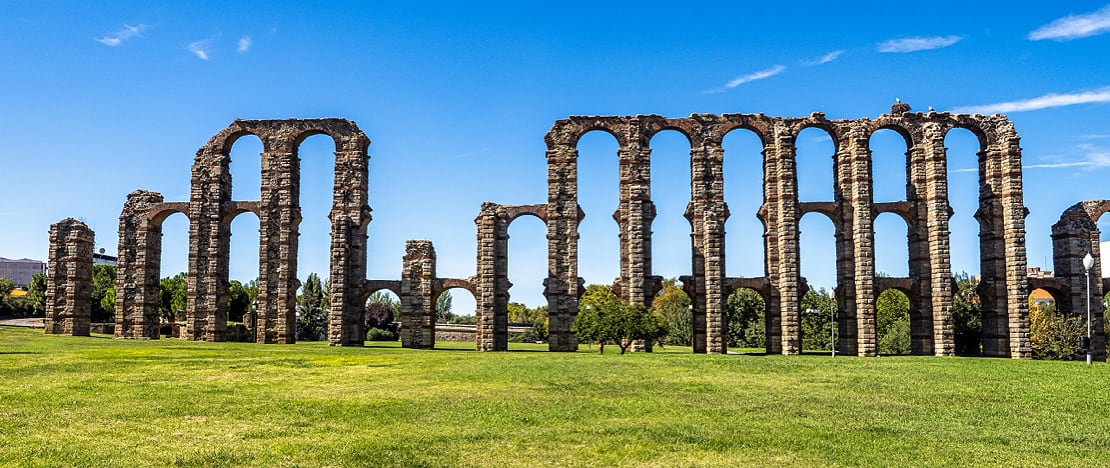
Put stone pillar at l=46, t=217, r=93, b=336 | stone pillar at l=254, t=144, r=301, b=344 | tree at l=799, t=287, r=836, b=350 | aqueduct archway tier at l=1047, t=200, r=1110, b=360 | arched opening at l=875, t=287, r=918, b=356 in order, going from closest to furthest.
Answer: aqueduct archway tier at l=1047, t=200, r=1110, b=360
stone pillar at l=254, t=144, r=301, b=344
arched opening at l=875, t=287, r=918, b=356
stone pillar at l=46, t=217, r=93, b=336
tree at l=799, t=287, r=836, b=350

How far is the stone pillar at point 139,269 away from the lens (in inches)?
1929

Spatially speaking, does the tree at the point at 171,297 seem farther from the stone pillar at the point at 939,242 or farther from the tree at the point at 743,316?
the stone pillar at the point at 939,242

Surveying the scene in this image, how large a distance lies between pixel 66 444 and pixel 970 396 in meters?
17.6

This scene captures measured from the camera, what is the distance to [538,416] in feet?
54.0

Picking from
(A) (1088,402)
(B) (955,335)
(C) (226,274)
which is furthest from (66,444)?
(B) (955,335)

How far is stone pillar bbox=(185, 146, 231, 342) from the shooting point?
156ft

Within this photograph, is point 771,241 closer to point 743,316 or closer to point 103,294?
point 743,316

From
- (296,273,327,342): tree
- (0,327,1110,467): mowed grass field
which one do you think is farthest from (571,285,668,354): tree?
(296,273,327,342): tree

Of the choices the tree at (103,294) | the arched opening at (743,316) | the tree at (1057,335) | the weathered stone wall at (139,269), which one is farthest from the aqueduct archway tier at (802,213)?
the tree at (103,294)

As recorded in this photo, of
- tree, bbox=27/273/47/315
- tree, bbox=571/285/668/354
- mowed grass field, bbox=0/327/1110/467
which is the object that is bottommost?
mowed grass field, bbox=0/327/1110/467

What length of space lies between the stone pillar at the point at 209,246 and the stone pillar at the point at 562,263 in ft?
57.8

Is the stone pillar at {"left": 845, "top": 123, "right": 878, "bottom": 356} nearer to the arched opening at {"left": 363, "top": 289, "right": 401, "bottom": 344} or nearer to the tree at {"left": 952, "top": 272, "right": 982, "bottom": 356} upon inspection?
the tree at {"left": 952, "top": 272, "right": 982, "bottom": 356}

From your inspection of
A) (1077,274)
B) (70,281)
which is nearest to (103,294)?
(70,281)

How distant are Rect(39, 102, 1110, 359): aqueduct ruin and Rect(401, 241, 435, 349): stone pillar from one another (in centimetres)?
7
